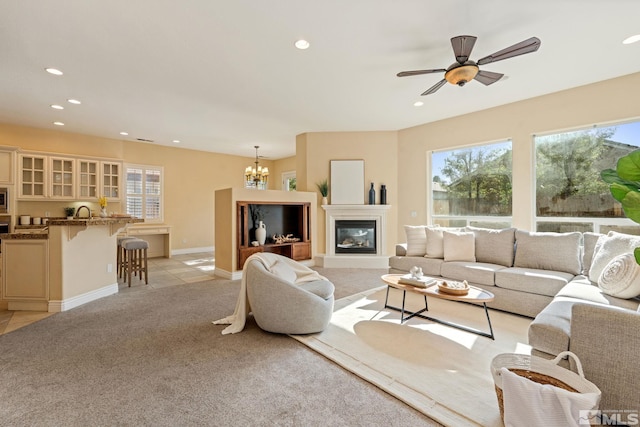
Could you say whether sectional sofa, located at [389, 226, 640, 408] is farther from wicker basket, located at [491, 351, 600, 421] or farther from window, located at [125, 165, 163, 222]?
window, located at [125, 165, 163, 222]

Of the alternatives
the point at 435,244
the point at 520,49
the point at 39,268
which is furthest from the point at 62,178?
the point at 520,49

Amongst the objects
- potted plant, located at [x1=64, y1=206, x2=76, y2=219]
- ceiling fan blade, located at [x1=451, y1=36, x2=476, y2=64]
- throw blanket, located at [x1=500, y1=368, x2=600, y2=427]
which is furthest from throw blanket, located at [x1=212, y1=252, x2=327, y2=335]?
potted plant, located at [x1=64, y1=206, x2=76, y2=219]

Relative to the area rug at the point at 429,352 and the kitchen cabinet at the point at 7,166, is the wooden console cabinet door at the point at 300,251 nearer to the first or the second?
the area rug at the point at 429,352

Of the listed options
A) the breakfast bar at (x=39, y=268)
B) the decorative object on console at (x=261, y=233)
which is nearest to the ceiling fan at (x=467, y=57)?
the decorative object on console at (x=261, y=233)

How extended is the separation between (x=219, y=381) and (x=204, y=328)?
3.45ft

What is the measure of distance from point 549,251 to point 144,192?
26.9ft

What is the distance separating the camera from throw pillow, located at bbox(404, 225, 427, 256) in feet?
14.9

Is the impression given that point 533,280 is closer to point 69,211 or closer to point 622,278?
point 622,278

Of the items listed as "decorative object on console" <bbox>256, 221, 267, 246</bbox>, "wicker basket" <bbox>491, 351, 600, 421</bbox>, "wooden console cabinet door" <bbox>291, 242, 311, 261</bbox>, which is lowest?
"wicker basket" <bbox>491, 351, 600, 421</bbox>

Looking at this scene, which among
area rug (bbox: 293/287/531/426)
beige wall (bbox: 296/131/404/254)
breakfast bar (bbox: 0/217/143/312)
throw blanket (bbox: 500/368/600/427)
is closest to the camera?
throw blanket (bbox: 500/368/600/427)

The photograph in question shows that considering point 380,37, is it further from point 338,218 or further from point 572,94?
point 338,218

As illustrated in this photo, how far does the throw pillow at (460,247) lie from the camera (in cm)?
412

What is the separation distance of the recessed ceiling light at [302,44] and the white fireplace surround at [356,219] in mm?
3580

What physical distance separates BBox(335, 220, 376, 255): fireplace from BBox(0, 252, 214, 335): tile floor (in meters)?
2.69
